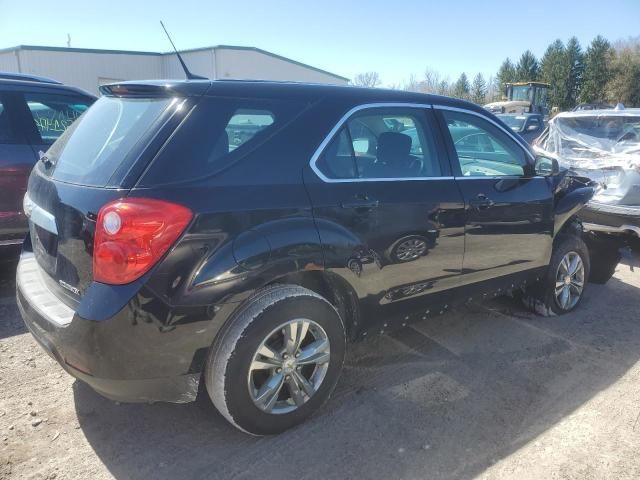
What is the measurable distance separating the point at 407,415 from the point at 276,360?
2.85 ft

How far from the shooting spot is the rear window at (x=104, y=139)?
7.41ft

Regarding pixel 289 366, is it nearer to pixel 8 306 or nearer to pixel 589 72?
pixel 8 306

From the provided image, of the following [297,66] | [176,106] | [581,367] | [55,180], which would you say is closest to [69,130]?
[55,180]

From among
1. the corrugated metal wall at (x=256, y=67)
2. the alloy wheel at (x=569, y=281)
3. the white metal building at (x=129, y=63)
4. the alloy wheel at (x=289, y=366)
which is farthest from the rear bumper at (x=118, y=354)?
the white metal building at (x=129, y=63)

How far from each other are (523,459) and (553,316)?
81.8 inches

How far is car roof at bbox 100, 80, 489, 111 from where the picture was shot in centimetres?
238

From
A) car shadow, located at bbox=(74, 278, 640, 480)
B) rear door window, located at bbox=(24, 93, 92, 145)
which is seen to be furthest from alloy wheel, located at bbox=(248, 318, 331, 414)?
rear door window, located at bbox=(24, 93, 92, 145)

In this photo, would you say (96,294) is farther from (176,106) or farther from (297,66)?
(297,66)

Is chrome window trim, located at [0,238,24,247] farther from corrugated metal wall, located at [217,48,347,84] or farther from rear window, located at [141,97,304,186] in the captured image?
corrugated metal wall, located at [217,48,347,84]

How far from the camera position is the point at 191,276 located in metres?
2.13

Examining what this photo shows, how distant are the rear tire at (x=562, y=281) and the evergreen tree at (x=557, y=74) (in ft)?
181

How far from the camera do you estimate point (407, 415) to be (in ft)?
9.32

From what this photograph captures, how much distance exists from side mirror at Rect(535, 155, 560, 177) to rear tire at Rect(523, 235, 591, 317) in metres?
0.63

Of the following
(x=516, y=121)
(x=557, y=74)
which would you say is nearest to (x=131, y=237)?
(x=516, y=121)
